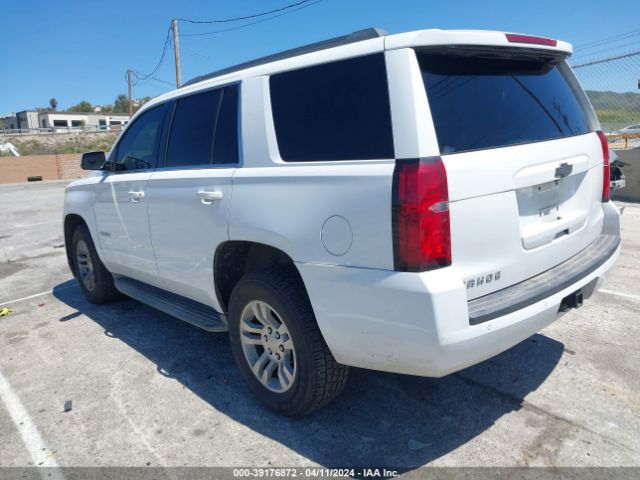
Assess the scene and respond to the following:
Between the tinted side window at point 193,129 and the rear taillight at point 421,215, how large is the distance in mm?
1689

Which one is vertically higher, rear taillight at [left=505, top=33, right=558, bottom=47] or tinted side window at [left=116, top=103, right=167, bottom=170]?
rear taillight at [left=505, top=33, right=558, bottom=47]

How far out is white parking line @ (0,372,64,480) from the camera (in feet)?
8.87

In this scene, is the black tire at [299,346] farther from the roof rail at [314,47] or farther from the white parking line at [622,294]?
the white parking line at [622,294]

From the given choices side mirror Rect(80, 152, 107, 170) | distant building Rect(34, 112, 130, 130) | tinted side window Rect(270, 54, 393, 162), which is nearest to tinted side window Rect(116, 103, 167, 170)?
side mirror Rect(80, 152, 107, 170)

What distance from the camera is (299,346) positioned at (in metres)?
2.72

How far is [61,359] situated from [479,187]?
355 centimetres

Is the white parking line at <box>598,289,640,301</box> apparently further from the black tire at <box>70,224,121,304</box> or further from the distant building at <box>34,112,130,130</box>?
the distant building at <box>34,112,130,130</box>

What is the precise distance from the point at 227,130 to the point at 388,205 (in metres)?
1.52

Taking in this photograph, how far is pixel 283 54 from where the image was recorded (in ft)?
10.0

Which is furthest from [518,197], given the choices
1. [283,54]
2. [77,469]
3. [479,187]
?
[77,469]

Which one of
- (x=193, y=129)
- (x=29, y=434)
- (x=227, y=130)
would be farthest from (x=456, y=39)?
(x=29, y=434)

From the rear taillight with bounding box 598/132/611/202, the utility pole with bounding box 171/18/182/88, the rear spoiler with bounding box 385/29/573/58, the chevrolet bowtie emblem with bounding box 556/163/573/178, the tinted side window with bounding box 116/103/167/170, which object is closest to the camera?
the rear spoiler with bounding box 385/29/573/58

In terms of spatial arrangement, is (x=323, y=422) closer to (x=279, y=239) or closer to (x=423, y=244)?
(x=279, y=239)

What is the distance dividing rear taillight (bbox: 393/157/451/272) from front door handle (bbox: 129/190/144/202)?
8.13 ft
